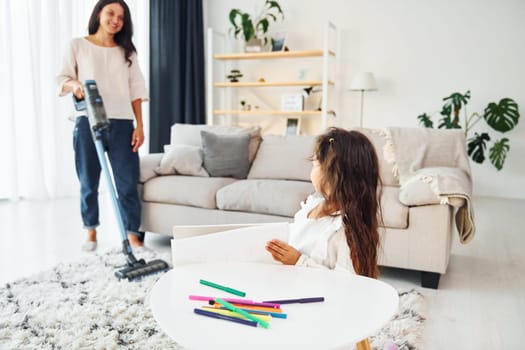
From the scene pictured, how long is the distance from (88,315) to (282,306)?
3.59 feet

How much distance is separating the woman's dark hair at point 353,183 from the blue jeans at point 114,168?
1692 mm

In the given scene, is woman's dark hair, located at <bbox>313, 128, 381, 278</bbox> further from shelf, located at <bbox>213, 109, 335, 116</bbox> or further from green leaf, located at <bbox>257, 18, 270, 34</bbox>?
green leaf, located at <bbox>257, 18, 270, 34</bbox>

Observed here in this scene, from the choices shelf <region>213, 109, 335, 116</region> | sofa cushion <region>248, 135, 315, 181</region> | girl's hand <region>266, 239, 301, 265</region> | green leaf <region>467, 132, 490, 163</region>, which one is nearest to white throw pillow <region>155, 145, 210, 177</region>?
sofa cushion <region>248, 135, 315, 181</region>

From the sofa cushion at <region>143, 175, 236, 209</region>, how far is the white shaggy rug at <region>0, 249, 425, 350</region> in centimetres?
57

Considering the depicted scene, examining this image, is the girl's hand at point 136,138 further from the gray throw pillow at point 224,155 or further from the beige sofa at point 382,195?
the gray throw pillow at point 224,155

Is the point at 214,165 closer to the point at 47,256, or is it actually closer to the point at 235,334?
the point at 47,256

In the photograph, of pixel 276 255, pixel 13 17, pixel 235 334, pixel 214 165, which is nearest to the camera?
pixel 235 334

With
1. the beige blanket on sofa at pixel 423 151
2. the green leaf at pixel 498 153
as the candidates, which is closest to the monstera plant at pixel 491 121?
the green leaf at pixel 498 153

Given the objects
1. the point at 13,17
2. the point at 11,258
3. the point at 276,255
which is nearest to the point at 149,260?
the point at 11,258

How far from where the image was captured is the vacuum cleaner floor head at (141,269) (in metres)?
2.15

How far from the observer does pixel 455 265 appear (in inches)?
101

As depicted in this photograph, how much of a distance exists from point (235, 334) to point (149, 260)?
1.74 m

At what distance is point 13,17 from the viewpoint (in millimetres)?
3717

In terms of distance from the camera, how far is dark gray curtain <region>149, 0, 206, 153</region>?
476 centimetres
